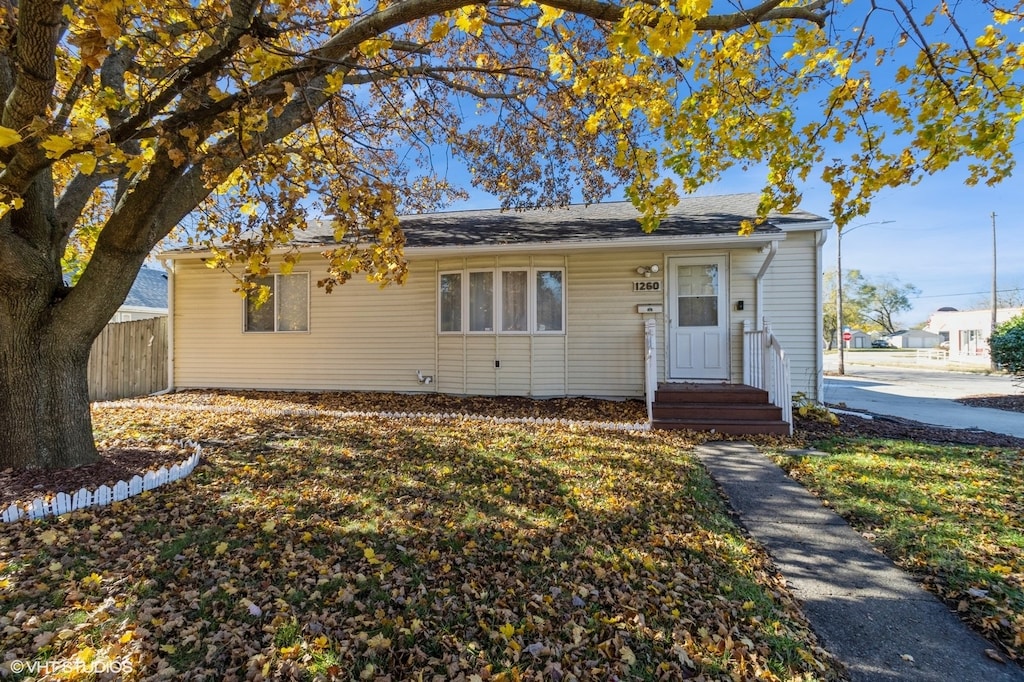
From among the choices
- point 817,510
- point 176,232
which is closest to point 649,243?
point 817,510

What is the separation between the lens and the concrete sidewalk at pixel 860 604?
7.20 feet

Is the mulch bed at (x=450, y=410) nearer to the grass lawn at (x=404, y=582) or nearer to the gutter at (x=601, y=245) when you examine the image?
the grass lawn at (x=404, y=582)

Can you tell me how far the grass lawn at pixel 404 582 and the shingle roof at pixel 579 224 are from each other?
5206 mm

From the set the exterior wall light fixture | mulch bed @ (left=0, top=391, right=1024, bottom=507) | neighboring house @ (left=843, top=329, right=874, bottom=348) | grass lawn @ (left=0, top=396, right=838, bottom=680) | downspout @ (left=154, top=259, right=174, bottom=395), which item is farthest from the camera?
neighboring house @ (left=843, top=329, right=874, bottom=348)

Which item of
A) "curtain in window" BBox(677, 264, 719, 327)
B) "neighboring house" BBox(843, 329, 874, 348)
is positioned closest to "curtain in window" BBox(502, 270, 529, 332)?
"curtain in window" BBox(677, 264, 719, 327)

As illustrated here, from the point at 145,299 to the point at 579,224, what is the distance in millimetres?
20317

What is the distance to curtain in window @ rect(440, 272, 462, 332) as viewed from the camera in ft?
31.4

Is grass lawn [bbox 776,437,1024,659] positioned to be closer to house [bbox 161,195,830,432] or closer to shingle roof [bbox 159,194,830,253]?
house [bbox 161,195,830,432]

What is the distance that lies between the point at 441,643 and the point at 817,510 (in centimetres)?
347

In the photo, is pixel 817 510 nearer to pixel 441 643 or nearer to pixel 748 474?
pixel 748 474

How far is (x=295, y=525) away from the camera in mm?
3428

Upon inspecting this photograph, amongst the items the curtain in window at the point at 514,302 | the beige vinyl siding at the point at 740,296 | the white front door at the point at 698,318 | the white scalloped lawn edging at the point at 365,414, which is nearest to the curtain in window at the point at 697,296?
the white front door at the point at 698,318

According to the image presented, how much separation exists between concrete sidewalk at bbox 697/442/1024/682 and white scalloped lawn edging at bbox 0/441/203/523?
16.2ft

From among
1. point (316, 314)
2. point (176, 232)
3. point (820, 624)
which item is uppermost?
point (176, 232)
